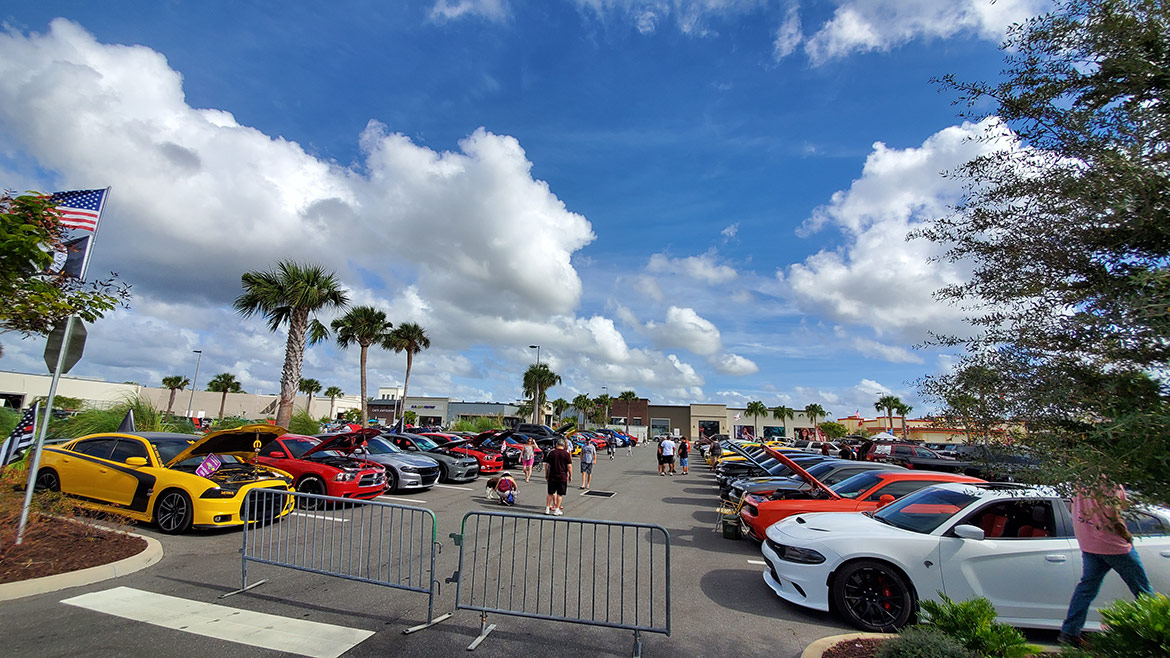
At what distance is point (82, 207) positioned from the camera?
746 cm

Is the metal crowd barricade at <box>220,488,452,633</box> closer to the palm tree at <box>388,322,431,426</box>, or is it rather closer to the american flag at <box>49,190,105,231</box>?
the american flag at <box>49,190,105,231</box>

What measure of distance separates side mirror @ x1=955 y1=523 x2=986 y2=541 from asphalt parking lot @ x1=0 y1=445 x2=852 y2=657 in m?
1.45

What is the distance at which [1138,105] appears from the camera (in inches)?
113

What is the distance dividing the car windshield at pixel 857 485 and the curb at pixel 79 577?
9.67 m

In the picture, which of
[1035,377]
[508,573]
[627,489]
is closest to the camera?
[1035,377]

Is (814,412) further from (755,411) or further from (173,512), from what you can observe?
(173,512)

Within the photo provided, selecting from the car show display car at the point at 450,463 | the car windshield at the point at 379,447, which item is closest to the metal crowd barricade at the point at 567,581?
the car windshield at the point at 379,447

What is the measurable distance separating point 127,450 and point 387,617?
6.68 metres

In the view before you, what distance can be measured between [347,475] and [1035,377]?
11304 mm

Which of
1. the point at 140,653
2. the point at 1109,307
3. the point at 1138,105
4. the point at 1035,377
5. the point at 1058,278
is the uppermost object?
the point at 1138,105

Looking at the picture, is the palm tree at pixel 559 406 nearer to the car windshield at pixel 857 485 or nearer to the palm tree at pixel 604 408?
the palm tree at pixel 604 408

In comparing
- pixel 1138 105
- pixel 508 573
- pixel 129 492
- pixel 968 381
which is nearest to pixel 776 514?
pixel 508 573

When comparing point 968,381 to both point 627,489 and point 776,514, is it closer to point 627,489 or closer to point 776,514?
point 776,514

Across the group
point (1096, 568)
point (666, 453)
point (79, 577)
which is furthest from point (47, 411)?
point (666, 453)
